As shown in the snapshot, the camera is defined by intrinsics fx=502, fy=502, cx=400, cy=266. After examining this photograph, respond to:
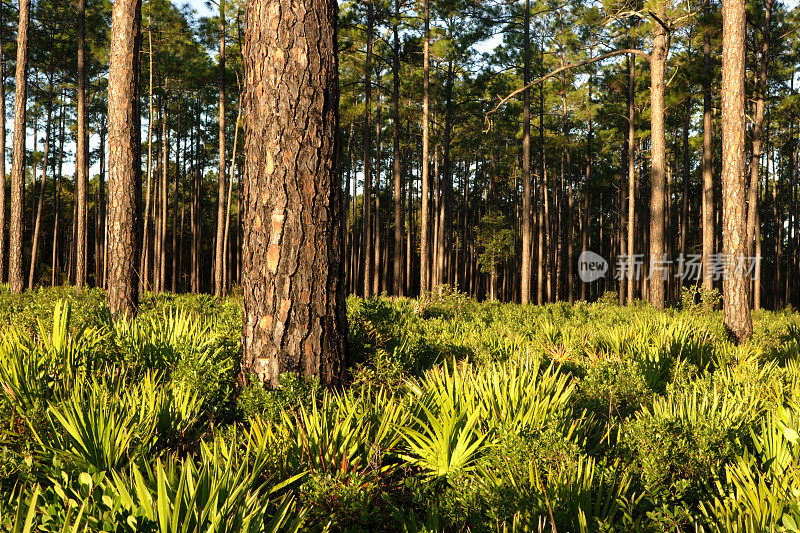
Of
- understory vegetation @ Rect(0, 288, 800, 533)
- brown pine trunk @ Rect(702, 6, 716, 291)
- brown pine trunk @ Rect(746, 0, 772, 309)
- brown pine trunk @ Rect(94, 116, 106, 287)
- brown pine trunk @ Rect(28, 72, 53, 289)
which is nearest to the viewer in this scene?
understory vegetation @ Rect(0, 288, 800, 533)

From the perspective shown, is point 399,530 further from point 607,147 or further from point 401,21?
point 607,147

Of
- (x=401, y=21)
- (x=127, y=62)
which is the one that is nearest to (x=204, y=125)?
(x=401, y=21)

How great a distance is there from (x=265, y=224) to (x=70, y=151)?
35640 millimetres

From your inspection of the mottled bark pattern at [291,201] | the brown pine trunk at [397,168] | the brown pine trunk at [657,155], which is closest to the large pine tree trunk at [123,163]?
the mottled bark pattern at [291,201]

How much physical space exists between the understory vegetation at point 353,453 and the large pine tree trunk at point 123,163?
12.4 feet

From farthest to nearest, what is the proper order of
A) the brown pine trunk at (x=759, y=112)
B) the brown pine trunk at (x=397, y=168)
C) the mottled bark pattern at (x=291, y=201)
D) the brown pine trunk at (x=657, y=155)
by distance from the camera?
1. the brown pine trunk at (x=397, y=168)
2. the brown pine trunk at (x=759, y=112)
3. the brown pine trunk at (x=657, y=155)
4. the mottled bark pattern at (x=291, y=201)

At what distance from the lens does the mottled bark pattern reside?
3570mm

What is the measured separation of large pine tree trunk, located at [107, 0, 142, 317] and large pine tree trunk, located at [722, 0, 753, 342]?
9.24 metres

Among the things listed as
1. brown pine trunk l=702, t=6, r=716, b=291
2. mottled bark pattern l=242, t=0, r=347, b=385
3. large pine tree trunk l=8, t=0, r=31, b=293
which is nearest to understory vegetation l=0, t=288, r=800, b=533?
mottled bark pattern l=242, t=0, r=347, b=385

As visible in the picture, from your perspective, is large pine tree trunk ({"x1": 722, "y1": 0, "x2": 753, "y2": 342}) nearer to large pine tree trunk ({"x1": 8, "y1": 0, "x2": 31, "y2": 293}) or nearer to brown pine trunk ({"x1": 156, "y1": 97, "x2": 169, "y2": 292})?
large pine tree trunk ({"x1": 8, "y1": 0, "x2": 31, "y2": 293})

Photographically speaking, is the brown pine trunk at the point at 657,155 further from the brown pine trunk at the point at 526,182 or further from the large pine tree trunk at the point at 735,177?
the brown pine trunk at the point at 526,182

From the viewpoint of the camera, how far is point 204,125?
31688 millimetres

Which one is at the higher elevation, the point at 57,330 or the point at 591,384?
the point at 57,330

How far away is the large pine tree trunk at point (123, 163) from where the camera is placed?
7402mm
